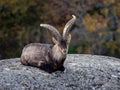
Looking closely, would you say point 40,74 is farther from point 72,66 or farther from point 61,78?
point 72,66

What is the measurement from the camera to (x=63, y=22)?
22.5 metres

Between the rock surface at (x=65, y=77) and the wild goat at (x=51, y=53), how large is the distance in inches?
5.4

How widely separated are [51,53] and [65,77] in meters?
0.60

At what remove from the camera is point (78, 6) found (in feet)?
71.7

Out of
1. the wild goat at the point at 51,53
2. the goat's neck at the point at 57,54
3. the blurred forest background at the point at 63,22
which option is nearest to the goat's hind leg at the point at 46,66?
the wild goat at the point at 51,53

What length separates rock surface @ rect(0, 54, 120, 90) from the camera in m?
10.3

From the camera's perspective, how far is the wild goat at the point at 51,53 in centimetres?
1048

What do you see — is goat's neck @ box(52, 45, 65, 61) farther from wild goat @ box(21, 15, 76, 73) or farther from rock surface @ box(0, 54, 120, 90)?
rock surface @ box(0, 54, 120, 90)

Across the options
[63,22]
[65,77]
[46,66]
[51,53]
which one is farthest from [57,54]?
[63,22]

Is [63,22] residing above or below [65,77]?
above

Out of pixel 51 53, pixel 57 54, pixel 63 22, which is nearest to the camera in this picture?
pixel 57 54

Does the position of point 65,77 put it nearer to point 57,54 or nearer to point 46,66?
point 46,66

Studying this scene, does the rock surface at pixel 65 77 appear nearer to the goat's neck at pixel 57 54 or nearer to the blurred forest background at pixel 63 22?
the goat's neck at pixel 57 54

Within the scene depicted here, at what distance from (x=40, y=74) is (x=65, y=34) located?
1.02 meters
